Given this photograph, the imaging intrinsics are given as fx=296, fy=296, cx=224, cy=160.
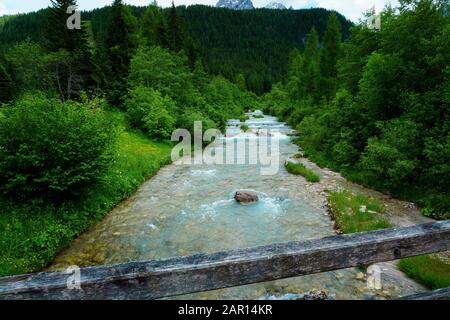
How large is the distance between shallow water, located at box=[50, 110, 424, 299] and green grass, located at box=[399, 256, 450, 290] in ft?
1.85

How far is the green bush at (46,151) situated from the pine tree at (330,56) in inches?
1428

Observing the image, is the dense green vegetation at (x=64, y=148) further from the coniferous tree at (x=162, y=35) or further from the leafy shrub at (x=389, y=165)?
the coniferous tree at (x=162, y=35)

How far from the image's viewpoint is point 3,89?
3778cm

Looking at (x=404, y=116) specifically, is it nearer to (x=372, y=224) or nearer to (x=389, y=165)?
(x=389, y=165)

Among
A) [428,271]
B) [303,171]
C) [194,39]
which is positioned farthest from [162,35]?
[428,271]

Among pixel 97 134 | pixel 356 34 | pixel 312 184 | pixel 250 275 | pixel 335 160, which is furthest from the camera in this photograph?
pixel 356 34

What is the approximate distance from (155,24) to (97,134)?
135ft

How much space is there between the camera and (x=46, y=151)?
33.2ft

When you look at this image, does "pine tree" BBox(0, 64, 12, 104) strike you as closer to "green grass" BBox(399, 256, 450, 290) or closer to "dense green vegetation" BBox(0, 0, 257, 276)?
"dense green vegetation" BBox(0, 0, 257, 276)

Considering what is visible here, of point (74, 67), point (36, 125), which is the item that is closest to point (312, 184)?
point (36, 125)

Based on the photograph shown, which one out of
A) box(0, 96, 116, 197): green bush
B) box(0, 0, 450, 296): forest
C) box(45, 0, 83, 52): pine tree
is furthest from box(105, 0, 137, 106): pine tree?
box(0, 96, 116, 197): green bush

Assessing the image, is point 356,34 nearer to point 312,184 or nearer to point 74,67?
point 312,184

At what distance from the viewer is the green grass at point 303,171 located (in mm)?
16172

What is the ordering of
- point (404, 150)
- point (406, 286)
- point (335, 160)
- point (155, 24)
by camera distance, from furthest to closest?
1. point (155, 24)
2. point (335, 160)
3. point (404, 150)
4. point (406, 286)
